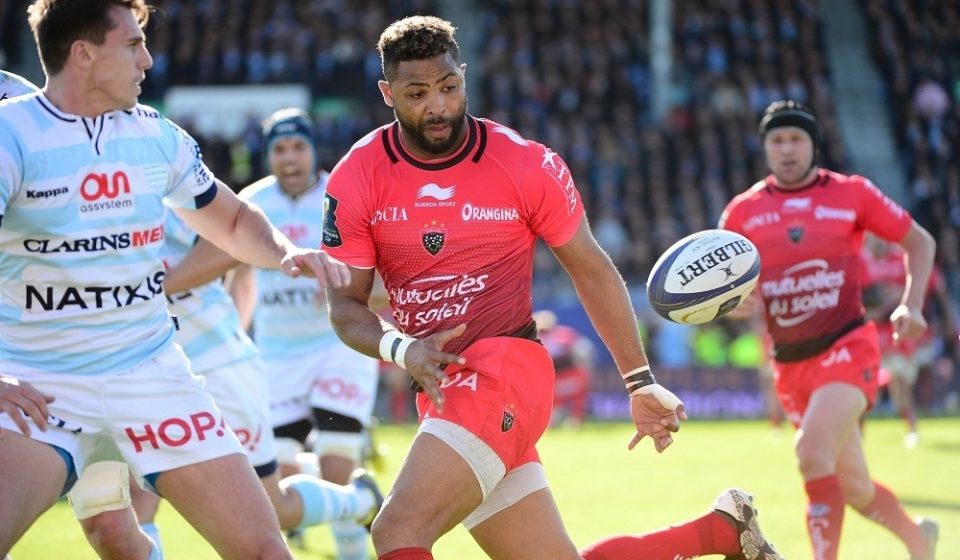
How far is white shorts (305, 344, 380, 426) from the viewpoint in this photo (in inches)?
327

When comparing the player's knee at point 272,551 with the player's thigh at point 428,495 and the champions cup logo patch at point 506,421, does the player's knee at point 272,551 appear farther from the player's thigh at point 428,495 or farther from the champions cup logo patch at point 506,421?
the champions cup logo patch at point 506,421

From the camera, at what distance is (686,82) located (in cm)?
2856

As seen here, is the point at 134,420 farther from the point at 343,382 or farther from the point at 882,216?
the point at 882,216

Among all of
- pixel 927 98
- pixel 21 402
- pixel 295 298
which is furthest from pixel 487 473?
pixel 927 98

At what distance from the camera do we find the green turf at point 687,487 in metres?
8.69

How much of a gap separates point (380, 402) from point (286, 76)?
8.07 meters

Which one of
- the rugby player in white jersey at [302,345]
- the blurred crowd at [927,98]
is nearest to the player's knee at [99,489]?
the rugby player in white jersey at [302,345]

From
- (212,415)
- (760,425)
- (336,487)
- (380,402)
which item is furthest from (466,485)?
(380,402)

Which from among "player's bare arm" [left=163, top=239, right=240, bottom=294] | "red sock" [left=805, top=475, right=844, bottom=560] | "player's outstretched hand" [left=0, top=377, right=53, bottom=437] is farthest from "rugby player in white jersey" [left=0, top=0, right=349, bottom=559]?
"red sock" [left=805, top=475, right=844, bottom=560]

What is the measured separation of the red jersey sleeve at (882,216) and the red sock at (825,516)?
158 centimetres

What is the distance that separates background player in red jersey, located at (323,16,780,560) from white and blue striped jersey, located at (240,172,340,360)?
3.32 meters

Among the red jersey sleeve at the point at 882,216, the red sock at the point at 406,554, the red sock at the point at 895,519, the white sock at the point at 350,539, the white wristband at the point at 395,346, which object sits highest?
the red jersey sleeve at the point at 882,216

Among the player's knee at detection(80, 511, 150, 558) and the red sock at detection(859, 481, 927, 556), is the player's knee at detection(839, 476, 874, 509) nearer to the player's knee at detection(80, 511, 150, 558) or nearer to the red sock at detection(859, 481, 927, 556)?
the red sock at detection(859, 481, 927, 556)

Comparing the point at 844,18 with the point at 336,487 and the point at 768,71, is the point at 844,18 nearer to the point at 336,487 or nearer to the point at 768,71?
the point at 768,71
